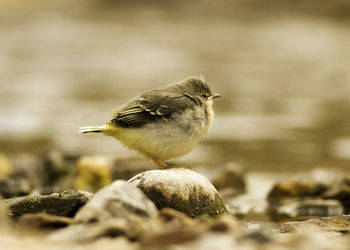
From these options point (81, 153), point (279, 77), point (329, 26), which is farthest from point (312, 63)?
point (81, 153)

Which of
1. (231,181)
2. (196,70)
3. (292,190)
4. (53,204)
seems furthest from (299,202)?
(196,70)

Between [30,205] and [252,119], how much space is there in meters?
9.32

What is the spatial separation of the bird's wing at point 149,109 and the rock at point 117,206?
158 centimetres

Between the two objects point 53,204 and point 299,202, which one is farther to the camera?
point 299,202

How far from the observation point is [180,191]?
635 centimetres

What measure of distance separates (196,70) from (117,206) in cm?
1597

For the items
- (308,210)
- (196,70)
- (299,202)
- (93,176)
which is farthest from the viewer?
(196,70)

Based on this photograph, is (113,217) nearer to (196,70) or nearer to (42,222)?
(42,222)

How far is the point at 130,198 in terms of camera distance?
547 cm

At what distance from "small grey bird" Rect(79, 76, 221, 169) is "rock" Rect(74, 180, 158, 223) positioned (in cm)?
143

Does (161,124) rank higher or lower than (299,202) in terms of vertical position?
higher

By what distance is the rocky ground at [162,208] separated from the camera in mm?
4672

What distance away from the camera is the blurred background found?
13.2 m

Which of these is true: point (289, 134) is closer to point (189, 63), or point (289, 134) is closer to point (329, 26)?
point (189, 63)
